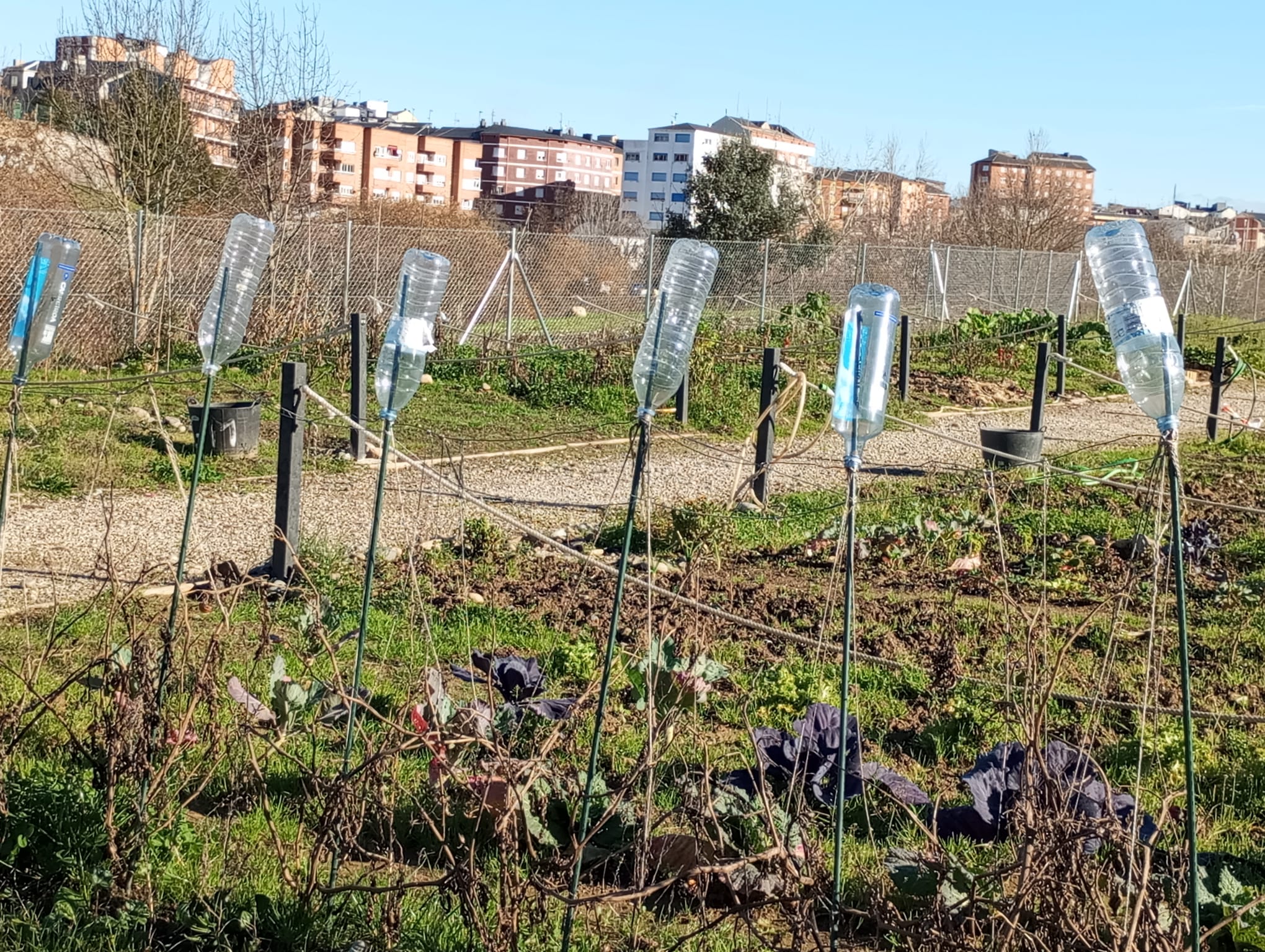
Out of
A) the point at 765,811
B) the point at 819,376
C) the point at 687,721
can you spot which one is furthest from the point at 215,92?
the point at 765,811

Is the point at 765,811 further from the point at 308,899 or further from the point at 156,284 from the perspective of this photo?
the point at 156,284

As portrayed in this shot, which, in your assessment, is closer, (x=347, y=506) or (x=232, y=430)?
(x=347, y=506)

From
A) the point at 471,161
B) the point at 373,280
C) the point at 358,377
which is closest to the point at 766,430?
the point at 358,377

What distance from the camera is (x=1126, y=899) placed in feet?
8.83

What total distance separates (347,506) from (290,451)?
2475mm

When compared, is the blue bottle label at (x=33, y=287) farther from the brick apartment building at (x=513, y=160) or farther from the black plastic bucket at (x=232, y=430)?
the brick apartment building at (x=513, y=160)

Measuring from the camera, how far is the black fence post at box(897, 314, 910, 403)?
1656 cm

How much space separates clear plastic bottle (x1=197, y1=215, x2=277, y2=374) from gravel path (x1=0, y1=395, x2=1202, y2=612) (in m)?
0.69

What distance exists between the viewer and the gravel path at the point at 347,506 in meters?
7.32

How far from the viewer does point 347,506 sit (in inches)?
377

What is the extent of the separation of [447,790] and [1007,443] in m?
8.78

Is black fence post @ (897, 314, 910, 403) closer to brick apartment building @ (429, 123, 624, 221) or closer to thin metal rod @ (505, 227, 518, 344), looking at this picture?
thin metal rod @ (505, 227, 518, 344)

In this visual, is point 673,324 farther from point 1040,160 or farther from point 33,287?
point 1040,160

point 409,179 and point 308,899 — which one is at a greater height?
point 409,179
